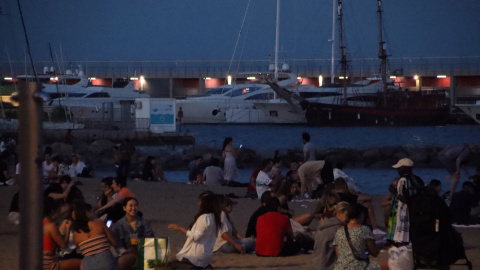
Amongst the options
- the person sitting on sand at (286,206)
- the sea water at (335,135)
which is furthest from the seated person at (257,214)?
the sea water at (335,135)

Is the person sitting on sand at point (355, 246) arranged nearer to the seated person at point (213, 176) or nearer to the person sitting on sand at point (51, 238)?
the person sitting on sand at point (51, 238)

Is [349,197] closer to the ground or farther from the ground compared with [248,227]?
farther from the ground

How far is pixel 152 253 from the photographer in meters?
7.69

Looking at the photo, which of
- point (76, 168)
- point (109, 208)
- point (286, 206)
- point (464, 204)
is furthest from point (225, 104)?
point (109, 208)

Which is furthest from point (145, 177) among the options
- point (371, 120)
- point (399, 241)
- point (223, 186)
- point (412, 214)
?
point (371, 120)

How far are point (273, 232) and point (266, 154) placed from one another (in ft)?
84.5

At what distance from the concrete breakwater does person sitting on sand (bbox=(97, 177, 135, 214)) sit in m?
20.8

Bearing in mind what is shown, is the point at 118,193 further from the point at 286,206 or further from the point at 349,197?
the point at 349,197

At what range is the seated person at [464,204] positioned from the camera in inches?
432

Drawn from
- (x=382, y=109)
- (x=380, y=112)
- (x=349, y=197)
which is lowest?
(x=349, y=197)

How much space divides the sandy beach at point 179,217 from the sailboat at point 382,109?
Result: 48544 millimetres

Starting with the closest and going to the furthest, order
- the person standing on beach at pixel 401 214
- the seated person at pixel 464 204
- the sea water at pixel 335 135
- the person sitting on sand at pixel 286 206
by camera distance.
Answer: the person standing on beach at pixel 401 214
the person sitting on sand at pixel 286 206
the seated person at pixel 464 204
the sea water at pixel 335 135

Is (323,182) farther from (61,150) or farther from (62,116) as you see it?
(62,116)

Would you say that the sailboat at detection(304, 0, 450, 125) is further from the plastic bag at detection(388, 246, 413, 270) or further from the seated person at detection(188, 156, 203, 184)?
the plastic bag at detection(388, 246, 413, 270)
